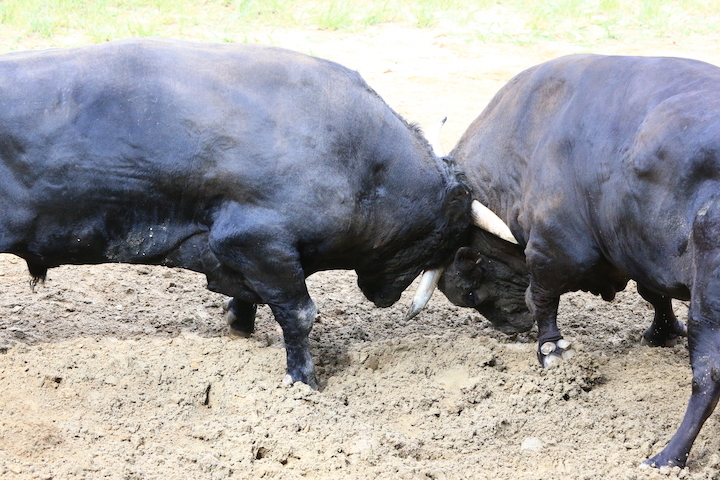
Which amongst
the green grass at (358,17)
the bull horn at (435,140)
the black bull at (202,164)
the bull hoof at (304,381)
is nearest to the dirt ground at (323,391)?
the bull hoof at (304,381)

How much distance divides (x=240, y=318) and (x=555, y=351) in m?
1.88

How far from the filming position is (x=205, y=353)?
17.2 feet

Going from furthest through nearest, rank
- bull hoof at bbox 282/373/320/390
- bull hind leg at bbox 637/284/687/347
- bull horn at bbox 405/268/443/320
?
1. bull hind leg at bbox 637/284/687/347
2. bull horn at bbox 405/268/443/320
3. bull hoof at bbox 282/373/320/390

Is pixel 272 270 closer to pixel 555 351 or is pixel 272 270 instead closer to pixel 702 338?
pixel 555 351

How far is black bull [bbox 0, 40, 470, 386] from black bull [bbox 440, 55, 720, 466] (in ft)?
2.40

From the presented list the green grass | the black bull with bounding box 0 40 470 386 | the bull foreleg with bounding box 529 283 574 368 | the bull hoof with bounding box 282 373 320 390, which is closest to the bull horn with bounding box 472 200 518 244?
the bull foreleg with bounding box 529 283 574 368

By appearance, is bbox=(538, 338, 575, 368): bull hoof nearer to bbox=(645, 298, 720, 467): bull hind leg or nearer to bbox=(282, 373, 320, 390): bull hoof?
bbox=(645, 298, 720, 467): bull hind leg

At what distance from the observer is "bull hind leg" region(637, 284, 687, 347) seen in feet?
18.1

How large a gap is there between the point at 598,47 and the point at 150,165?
8455 millimetres

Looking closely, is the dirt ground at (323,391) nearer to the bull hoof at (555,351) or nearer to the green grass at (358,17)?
the bull hoof at (555,351)

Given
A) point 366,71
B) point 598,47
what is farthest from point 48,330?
point 598,47

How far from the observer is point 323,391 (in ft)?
16.4

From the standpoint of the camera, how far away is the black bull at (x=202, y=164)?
4445 millimetres

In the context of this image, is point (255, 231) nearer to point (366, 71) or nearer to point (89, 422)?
point (89, 422)
